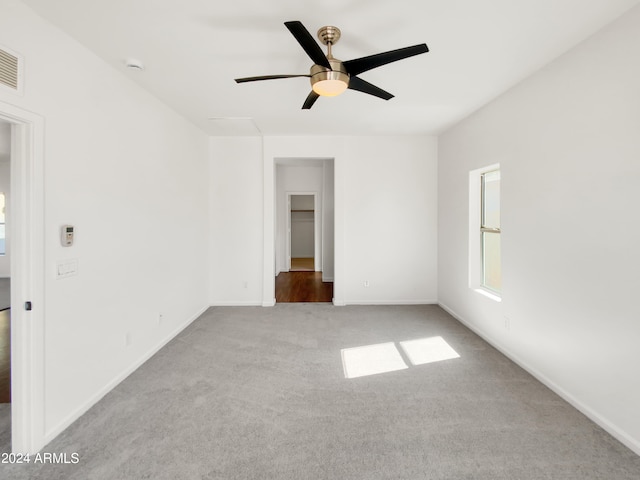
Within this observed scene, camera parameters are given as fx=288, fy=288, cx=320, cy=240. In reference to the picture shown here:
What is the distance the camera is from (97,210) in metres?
2.23

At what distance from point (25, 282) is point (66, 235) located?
367mm

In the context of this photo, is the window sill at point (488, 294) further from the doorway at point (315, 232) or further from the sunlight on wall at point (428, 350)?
the doorway at point (315, 232)

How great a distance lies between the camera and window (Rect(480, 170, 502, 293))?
3342 mm

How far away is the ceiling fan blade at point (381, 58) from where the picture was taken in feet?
5.35

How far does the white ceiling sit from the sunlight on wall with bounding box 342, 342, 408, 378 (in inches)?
105

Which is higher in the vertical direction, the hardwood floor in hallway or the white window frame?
the white window frame

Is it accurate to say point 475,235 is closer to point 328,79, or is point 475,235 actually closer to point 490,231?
point 490,231

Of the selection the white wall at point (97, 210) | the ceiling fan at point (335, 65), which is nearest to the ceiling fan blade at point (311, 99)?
the ceiling fan at point (335, 65)

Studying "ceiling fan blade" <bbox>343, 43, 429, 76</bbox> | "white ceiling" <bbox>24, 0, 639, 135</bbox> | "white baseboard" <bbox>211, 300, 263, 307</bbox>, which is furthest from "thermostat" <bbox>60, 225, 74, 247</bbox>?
"white baseboard" <bbox>211, 300, 263, 307</bbox>

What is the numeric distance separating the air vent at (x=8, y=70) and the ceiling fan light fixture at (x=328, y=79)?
66.7 inches

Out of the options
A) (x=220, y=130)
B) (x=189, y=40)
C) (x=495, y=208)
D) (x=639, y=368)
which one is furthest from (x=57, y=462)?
(x=495, y=208)

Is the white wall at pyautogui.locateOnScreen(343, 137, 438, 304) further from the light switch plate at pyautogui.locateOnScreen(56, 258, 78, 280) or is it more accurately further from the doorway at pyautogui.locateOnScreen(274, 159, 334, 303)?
the light switch plate at pyautogui.locateOnScreen(56, 258, 78, 280)

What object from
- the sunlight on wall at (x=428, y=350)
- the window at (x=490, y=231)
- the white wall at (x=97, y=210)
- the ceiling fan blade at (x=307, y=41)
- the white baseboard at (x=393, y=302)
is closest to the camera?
the ceiling fan blade at (x=307, y=41)

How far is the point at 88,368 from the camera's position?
2.13 m
